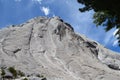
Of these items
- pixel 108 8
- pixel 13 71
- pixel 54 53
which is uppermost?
pixel 54 53

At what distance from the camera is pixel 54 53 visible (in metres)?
119

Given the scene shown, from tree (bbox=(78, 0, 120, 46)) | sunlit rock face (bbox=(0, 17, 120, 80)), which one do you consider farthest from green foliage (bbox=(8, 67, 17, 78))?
tree (bbox=(78, 0, 120, 46))

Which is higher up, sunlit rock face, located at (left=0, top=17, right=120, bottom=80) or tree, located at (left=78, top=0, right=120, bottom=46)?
sunlit rock face, located at (left=0, top=17, right=120, bottom=80)

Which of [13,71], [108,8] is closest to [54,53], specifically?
[13,71]

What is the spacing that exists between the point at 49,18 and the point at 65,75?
4885 cm

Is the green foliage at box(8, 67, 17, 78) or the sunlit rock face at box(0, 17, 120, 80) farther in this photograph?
the sunlit rock face at box(0, 17, 120, 80)

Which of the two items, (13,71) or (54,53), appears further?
(54,53)

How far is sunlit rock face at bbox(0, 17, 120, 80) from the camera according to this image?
347 ft

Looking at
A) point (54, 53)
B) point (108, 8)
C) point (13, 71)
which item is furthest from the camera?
point (54, 53)

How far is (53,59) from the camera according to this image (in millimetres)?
114688

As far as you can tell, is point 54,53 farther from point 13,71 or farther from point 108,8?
point 108,8

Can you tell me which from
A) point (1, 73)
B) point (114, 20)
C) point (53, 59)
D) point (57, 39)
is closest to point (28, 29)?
point (57, 39)

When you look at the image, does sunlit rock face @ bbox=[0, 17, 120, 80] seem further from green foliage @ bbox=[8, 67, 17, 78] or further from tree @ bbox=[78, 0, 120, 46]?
tree @ bbox=[78, 0, 120, 46]

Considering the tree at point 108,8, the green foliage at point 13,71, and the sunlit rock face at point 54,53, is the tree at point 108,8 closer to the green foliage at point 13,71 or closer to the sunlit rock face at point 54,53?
the green foliage at point 13,71
